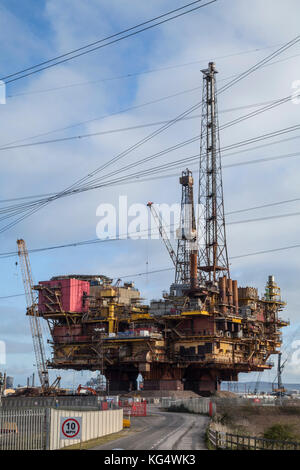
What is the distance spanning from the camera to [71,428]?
35156mm

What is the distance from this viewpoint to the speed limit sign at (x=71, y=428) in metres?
35.0

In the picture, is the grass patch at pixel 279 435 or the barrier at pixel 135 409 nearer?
the grass patch at pixel 279 435

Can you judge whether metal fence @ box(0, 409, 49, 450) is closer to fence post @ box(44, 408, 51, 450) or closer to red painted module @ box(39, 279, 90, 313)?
fence post @ box(44, 408, 51, 450)

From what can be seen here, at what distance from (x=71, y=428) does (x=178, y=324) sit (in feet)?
262

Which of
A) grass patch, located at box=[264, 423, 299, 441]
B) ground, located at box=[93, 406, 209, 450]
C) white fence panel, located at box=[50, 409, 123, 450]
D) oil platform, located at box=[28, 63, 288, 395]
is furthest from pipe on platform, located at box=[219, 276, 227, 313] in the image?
white fence panel, located at box=[50, 409, 123, 450]

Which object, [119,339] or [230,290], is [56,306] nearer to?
[119,339]

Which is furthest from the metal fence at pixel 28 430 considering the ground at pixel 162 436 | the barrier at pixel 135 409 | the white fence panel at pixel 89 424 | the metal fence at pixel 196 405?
the metal fence at pixel 196 405

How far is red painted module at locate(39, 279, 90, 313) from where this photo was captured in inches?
4840

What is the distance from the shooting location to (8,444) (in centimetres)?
3653

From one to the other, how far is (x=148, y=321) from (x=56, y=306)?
20500 mm

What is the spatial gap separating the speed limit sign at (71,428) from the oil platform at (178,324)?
75123 millimetres

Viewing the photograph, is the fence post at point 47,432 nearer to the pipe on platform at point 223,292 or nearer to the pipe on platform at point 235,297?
the pipe on platform at point 223,292

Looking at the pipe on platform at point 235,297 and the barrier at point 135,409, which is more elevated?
the pipe on platform at point 235,297

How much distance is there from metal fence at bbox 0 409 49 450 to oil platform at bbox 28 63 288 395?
73461mm
